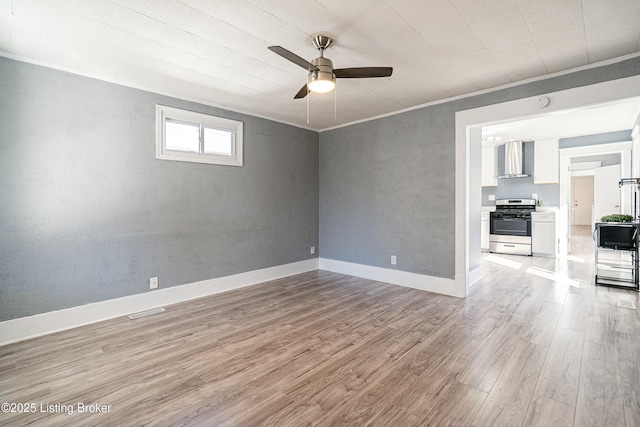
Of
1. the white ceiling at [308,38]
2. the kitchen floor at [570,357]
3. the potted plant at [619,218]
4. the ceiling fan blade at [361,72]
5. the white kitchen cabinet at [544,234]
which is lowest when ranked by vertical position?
the kitchen floor at [570,357]

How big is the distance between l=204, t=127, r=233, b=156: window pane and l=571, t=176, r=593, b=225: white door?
14.2m

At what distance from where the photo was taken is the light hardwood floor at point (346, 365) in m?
1.75

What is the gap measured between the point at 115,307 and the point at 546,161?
27.4ft

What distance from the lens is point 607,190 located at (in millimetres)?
7152

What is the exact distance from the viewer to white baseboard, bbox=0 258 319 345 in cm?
276

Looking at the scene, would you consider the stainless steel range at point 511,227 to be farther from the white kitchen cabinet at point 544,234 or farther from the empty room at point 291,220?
the empty room at point 291,220

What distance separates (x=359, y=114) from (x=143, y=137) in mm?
2998

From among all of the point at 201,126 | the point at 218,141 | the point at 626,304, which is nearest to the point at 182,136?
the point at 201,126

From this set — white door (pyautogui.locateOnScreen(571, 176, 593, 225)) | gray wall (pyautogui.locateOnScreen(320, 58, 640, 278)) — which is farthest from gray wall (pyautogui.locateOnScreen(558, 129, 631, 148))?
white door (pyautogui.locateOnScreen(571, 176, 593, 225))

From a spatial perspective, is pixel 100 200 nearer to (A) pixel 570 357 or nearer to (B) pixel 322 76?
(B) pixel 322 76

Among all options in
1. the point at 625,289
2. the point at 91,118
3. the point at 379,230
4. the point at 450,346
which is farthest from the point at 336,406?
the point at 625,289

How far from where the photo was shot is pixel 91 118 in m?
3.14

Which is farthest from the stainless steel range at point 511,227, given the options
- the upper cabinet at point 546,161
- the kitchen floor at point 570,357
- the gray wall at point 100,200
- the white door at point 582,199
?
the white door at point 582,199

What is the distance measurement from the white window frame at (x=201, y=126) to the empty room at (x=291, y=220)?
3 centimetres
